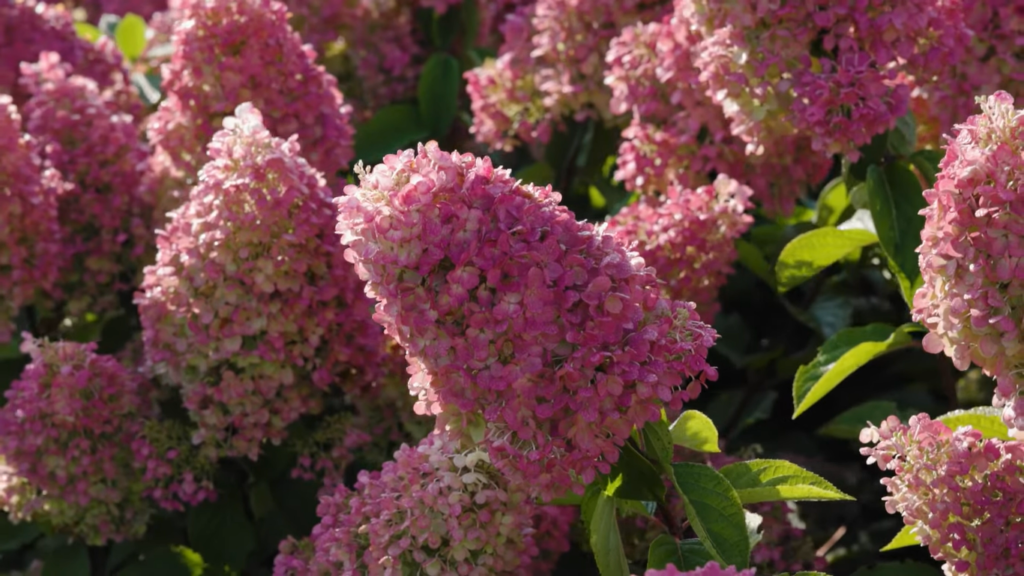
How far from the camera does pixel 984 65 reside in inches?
A: 62.1

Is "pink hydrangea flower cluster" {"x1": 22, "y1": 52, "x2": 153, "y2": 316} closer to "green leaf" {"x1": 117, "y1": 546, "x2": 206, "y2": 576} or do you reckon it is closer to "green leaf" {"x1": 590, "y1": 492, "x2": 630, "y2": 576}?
"green leaf" {"x1": 117, "y1": 546, "x2": 206, "y2": 576}

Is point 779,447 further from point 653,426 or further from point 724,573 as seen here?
point 724,573

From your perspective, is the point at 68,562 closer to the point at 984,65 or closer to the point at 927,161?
the point at 927,161

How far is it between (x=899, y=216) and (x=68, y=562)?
1.13 meters

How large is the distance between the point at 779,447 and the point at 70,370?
1.02m

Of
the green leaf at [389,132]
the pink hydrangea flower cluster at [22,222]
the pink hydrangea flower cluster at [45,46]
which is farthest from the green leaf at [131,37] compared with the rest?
the pink hydrangea flower cluster at [22,222]

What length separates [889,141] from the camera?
1565 mm

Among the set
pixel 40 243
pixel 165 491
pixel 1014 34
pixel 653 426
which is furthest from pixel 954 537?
pixel 40 243

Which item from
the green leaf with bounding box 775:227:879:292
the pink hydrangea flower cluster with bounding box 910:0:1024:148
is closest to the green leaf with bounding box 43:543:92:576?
the green leaf with bounding box 775:227:879:292

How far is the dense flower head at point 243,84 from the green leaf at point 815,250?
61cm

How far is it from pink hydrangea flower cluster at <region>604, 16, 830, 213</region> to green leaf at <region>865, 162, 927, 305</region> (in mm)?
150

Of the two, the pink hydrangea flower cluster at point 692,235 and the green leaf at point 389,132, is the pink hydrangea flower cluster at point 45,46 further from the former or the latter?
the pink hydrangea flower cluster at point 692,235

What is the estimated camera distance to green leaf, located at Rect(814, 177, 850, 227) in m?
1.88

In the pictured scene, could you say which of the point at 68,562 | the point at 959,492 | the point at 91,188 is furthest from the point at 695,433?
the point at 91,188
